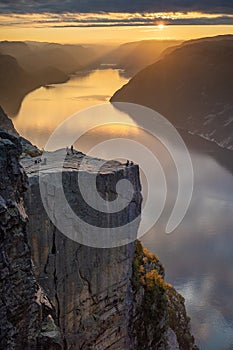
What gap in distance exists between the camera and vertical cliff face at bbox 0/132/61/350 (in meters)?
4.96

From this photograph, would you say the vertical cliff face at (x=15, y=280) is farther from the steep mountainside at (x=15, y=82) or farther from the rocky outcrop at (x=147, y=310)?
the steep mountainside at (x=15, y=82)

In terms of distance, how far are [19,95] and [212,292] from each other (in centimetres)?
5770

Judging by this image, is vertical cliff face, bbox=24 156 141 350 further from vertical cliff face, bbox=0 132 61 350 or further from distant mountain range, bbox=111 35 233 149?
distant mountain range, bbox=111 35 233 149

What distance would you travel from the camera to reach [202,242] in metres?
24.8

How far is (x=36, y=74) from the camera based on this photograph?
97438mm

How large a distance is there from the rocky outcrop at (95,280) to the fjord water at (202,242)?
682 cm

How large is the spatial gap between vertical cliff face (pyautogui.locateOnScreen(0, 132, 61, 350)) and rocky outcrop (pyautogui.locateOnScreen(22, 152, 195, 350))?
3.57m

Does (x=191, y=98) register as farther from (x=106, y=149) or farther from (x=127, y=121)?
(x=106, y=149)

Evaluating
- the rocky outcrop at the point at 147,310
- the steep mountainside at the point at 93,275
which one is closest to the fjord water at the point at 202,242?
the rocky outcrop at the point at 147,310

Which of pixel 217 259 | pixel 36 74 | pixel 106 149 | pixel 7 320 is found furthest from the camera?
pixel 36 74

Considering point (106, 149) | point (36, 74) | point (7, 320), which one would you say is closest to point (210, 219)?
point (106, 149)

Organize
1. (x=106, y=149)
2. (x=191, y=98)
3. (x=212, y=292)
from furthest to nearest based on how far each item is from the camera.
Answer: (x=191, y=98) < (x=106, y=149) < (x=212, y=292)

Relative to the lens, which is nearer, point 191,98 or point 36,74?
point 191,98

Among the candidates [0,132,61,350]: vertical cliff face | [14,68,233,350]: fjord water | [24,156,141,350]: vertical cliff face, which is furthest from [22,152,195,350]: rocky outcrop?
[14,68,233,350]: fjord water
